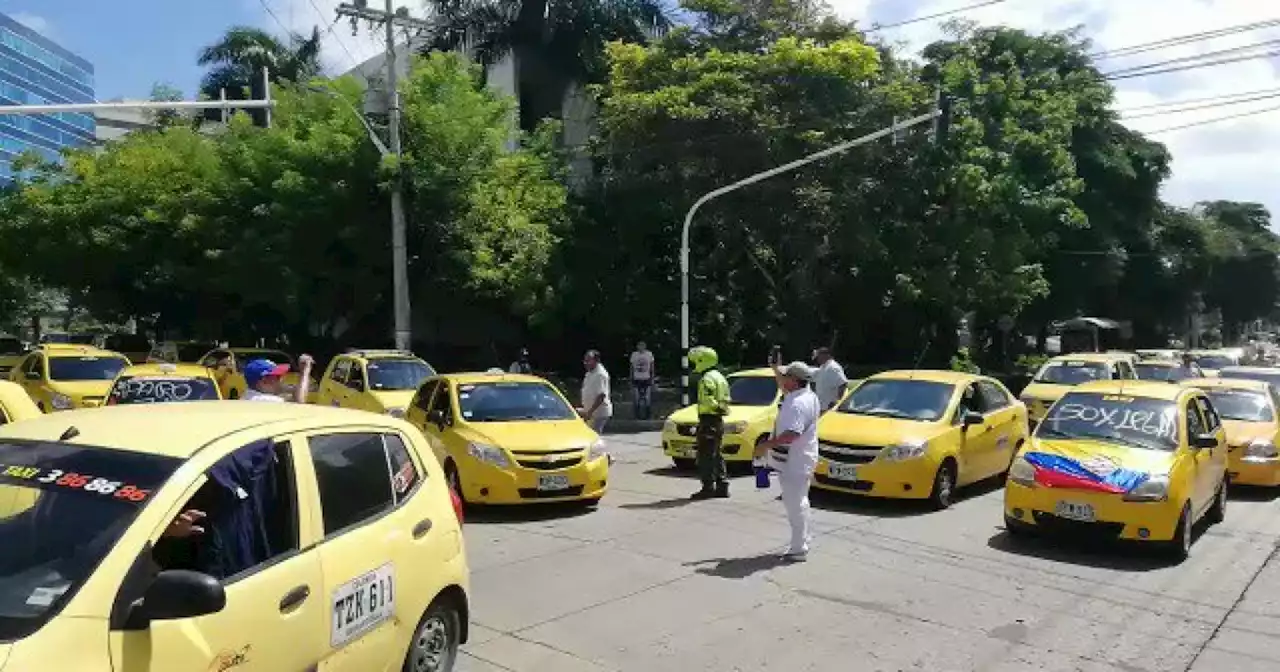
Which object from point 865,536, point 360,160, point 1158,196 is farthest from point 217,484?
point 1158,196

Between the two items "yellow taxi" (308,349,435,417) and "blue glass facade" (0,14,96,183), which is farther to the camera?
"blue glass facade" (0,14,96,183)

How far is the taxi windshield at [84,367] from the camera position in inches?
719

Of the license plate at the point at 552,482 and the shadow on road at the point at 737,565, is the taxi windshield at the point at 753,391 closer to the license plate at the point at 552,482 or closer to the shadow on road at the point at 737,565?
the license plate at the point at 552,482

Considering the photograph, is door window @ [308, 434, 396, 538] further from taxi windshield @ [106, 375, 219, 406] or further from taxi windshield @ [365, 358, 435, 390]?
taxi windshield @ [365, 358, 435, 390]

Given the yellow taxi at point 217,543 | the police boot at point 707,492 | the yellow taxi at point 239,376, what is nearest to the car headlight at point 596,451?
the police boot at point 707,492

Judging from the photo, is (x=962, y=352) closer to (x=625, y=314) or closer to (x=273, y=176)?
(x=625, y=314)

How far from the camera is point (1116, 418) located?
34.8 feet

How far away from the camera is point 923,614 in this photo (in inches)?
304

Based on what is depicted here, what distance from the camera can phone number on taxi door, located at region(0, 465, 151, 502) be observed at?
149 inches

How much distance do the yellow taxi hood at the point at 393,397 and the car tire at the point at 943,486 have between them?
23.9 feet

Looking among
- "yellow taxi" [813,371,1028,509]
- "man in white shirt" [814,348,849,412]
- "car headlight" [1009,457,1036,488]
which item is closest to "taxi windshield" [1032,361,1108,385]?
"man in white shirt" [814,348,849,412]

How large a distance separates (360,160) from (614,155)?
643cm

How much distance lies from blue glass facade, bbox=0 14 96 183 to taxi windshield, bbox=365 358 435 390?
74.9m

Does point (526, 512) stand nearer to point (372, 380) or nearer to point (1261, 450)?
point (372, 380)
